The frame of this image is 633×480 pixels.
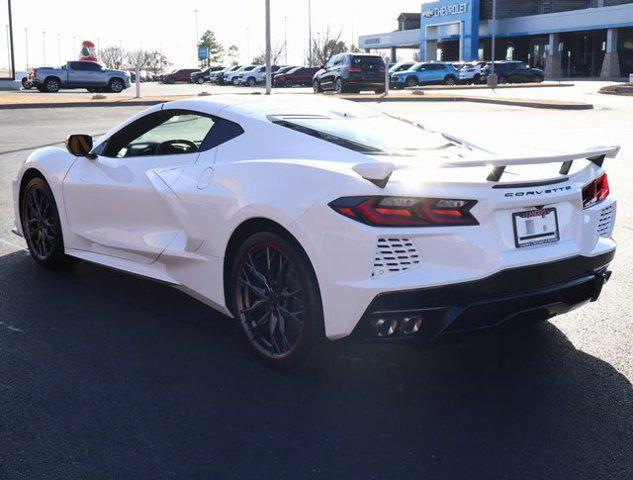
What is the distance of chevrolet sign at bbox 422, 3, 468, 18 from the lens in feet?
254

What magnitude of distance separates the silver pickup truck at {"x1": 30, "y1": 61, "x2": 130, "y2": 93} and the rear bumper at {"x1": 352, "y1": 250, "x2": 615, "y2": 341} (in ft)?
151

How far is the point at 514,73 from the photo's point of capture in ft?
193

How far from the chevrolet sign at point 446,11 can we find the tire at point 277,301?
76.4m

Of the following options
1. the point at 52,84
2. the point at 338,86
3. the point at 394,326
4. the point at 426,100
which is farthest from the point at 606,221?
the point at 52,84

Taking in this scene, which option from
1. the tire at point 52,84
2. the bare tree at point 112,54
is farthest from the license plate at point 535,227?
the bare tree at point 112,54

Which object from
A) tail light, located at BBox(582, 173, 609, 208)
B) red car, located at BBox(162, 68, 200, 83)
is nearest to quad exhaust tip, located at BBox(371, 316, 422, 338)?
tail light, located at BBox(582, 173, 609, 208)

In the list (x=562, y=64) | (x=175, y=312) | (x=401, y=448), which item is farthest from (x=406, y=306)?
(x=562, y=64)

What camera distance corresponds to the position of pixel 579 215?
437 centimetres

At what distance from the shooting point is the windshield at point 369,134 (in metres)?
4.66

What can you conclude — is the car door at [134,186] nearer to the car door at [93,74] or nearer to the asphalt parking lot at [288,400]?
the asphalt parking lot at [288,400]

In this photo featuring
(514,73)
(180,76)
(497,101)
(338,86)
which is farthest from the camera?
(180,76)

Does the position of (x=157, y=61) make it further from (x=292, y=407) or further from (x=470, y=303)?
(x=470, y=303)

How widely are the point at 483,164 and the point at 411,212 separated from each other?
43cm

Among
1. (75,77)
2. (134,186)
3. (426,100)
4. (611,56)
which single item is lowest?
(426,100)
